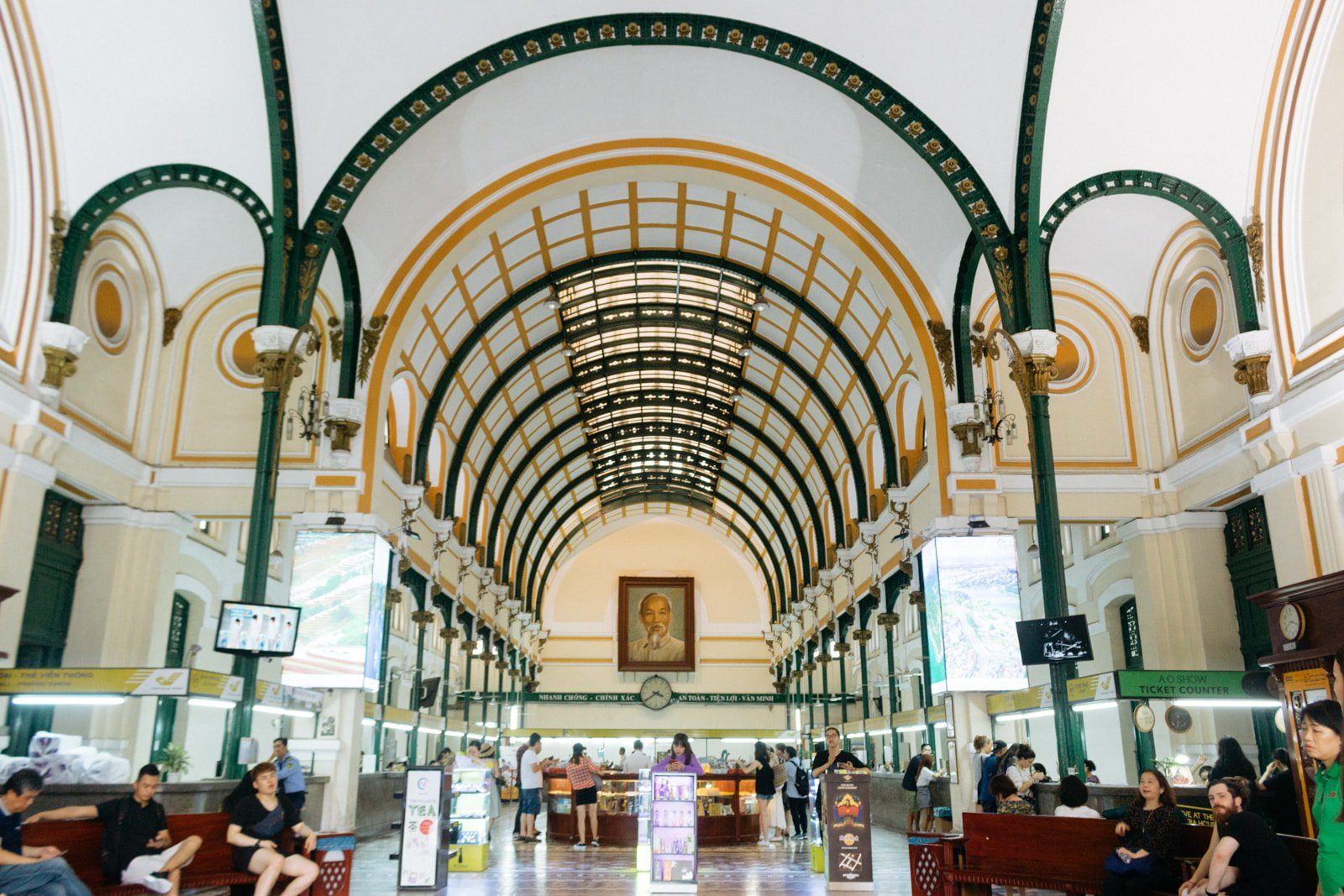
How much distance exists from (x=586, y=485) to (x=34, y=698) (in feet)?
97.6

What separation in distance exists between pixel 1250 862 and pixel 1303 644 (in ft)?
11.6

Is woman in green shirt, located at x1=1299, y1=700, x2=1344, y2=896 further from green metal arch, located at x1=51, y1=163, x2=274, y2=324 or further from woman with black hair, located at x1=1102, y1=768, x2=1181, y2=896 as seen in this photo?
green metal arch, located at x1=51, y1=163, x2=274, y2=324

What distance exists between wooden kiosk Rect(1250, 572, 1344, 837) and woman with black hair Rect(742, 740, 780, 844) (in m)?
8.00

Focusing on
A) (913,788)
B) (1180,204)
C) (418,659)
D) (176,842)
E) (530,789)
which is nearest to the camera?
(176,842)

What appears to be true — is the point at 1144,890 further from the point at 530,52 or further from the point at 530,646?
the point at 530,646

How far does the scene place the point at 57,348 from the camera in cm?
1237

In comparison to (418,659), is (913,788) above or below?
below

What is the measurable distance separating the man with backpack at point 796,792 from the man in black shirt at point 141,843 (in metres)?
10.6

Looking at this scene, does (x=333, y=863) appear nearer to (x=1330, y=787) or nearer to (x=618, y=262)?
(x=1330, y=787)

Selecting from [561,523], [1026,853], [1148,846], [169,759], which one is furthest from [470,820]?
[561,523]

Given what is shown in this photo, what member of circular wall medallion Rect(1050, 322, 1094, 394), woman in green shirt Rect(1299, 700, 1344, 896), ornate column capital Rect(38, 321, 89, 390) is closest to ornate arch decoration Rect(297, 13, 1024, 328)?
ornate column capital Rect(38, 321, 89, 390)

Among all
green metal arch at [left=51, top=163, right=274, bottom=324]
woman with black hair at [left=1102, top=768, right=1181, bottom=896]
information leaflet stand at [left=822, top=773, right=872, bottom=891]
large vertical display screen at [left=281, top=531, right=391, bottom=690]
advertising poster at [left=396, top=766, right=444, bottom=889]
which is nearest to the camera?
woman with black hair at [left=1102, top=768, right=1181, bottom=896]

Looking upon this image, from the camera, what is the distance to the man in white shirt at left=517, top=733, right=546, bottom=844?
15841mm

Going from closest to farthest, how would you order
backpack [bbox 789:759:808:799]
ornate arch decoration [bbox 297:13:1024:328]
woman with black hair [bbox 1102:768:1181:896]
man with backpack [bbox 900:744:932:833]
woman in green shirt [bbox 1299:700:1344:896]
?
1. woman in green shirt [bbox 1299:700:1344:896]
2. woman with black hair [bbox 1102:768:1181:896]
3. ornate arch decoration [bbox 297:13:1024:328]
4. man with backpack [bbox 900:744:932:833]
5. backpack [bbox 789:759:808:799]
